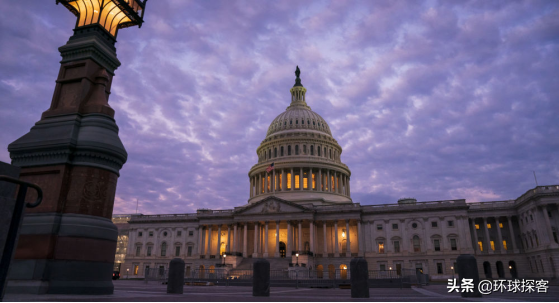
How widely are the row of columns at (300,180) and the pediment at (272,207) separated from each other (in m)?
13.5

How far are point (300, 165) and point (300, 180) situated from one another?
Result: 3595 mm

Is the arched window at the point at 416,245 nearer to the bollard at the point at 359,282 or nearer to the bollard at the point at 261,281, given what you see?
the bollard at the point at 359,282

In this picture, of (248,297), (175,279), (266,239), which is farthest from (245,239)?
(248,297)

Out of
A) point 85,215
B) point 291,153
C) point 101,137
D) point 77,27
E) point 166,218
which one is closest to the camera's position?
point 85,215

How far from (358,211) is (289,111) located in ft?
140

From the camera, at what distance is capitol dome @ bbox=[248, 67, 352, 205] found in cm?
8569

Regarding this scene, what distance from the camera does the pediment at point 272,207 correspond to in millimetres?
71688

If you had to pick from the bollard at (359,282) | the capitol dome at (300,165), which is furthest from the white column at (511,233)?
the bollard at (359,282)

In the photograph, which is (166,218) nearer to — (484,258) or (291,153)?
(291,153)

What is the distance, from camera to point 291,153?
303 ft

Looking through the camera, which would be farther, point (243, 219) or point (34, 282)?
point (243, 219)

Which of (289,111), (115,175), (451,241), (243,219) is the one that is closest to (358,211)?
(451,241)

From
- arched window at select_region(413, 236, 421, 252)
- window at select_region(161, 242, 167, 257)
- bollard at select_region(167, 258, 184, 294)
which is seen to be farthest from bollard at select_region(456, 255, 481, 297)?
window at select_region(161, 242, 167, 257)

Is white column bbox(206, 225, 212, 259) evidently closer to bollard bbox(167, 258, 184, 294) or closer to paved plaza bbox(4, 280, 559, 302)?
paved plaza bbox(4, 280, 559, 302)
